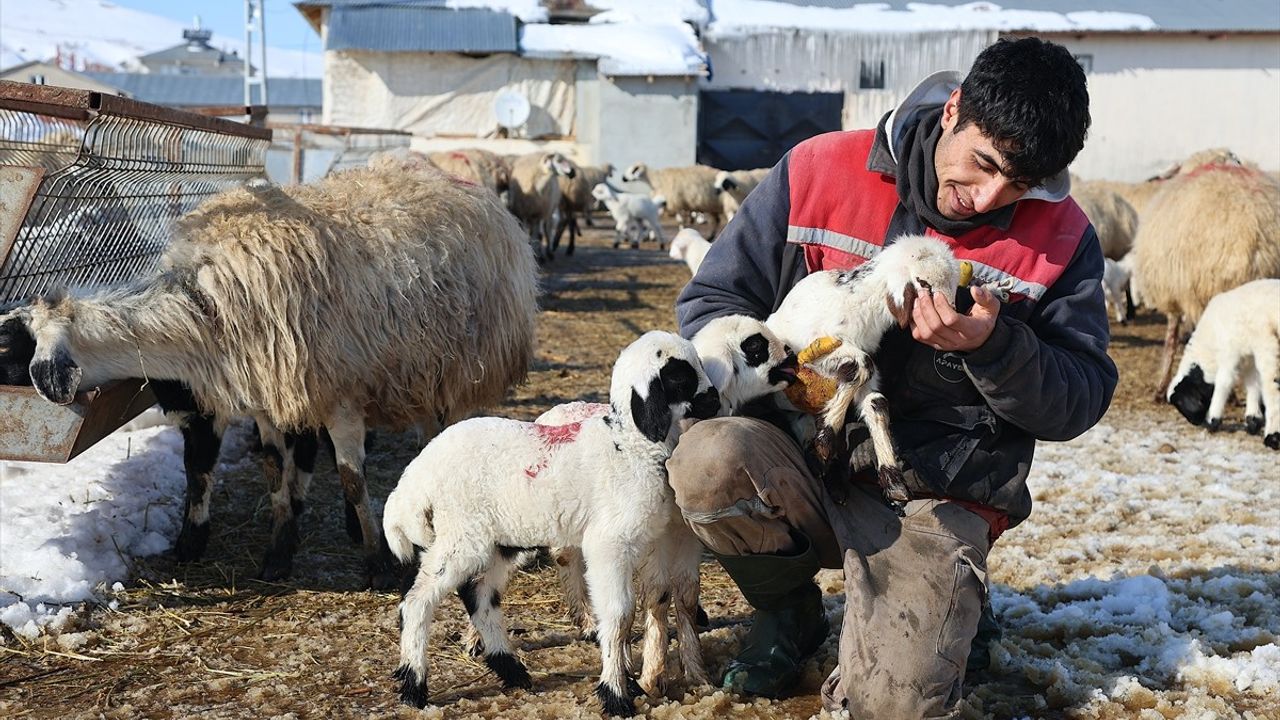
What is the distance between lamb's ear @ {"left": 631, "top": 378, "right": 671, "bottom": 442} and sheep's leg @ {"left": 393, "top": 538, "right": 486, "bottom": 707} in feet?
2.02

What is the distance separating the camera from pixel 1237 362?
6816 millimetres

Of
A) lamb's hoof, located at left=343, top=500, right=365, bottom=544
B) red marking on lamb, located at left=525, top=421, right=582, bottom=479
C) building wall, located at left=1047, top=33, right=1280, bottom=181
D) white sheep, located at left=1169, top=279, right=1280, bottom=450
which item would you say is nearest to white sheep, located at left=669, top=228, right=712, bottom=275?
white sheep, located at left=1169, top=279, right=1280, bottom=450

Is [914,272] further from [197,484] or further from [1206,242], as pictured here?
[1206,242]

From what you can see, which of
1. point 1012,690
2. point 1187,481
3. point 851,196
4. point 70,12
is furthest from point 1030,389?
point 70,12

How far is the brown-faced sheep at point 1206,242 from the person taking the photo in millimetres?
7766

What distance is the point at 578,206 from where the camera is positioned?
57.1 feet

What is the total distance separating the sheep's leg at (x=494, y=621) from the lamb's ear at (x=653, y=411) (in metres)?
0.63

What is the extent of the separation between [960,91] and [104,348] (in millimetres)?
2874

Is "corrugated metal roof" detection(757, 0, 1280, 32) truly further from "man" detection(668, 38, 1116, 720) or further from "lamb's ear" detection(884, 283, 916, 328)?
"lamb's ear" detection(884, 283, 916, 328)

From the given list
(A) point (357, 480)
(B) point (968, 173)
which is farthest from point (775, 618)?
(A) point (357, 480)

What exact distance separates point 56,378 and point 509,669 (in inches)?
67.7

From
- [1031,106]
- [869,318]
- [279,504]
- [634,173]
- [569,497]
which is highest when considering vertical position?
[1031,106]

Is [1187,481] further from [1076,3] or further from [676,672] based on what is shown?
[1076,3]

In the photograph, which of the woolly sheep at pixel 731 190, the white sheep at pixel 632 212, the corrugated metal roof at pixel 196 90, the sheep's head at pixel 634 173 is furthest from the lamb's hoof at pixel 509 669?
the corrugated metal roof at pixel 196 90
